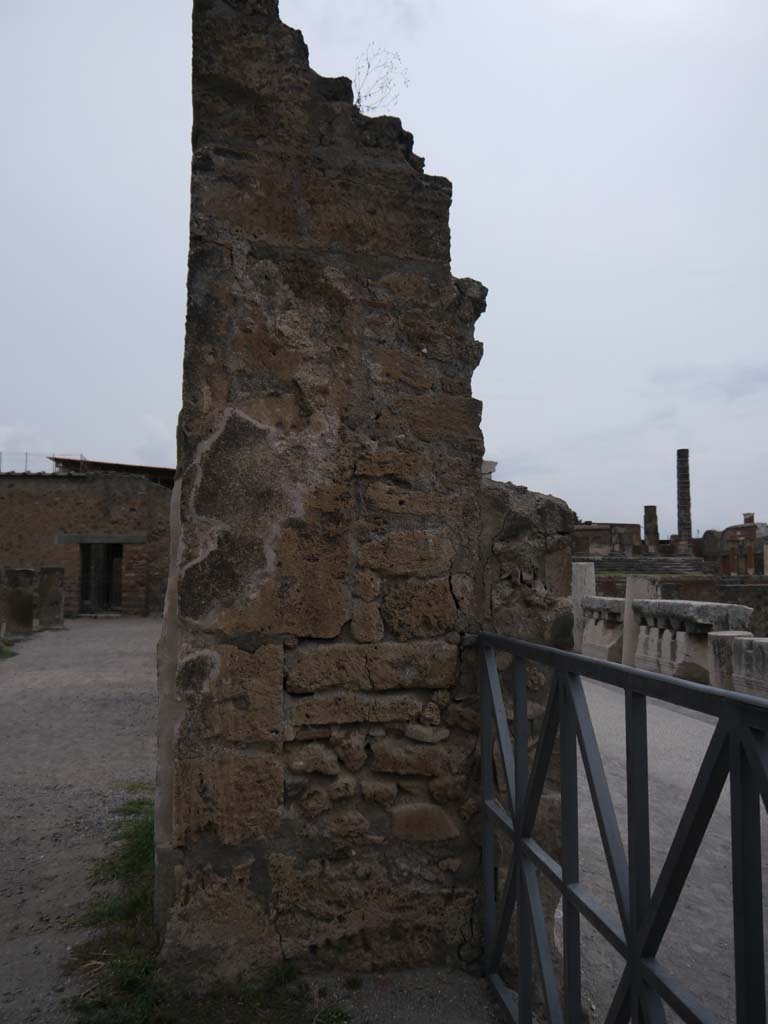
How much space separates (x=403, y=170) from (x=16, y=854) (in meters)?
3.32

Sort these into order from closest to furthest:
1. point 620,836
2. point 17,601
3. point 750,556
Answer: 1. point 620,836
2. point 17,601
3. point 750,556

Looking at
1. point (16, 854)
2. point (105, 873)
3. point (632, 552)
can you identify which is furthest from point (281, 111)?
point (632, 552)

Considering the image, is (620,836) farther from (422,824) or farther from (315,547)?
(315,547)

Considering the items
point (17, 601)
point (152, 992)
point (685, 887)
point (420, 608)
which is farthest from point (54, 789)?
point (17, 601)

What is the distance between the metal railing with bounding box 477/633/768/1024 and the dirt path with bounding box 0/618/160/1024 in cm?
133

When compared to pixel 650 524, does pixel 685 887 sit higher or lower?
lower

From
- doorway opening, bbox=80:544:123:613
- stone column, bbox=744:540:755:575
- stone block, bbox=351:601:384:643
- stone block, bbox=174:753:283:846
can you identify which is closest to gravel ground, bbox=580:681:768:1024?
stone block, bbox=174:753:283:846

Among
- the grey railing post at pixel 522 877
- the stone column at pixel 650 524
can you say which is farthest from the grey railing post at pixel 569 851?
the stone column at pixel 650 524

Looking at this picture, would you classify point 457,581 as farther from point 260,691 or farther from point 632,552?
point 632,552

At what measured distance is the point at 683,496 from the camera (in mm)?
31438

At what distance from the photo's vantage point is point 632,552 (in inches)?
1045

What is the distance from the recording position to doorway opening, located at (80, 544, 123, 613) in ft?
63.4

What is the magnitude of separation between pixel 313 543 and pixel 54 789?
9.71ft

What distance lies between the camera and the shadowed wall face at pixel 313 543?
7.48ft
